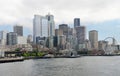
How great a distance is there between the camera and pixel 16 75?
67.8m

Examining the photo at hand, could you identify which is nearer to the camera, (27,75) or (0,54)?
(27,75)

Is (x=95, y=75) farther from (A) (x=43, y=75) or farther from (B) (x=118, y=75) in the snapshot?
(A) (x=43, y=75)

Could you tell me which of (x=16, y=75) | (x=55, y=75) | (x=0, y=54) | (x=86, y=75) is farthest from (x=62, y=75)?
(x=0, y=54)

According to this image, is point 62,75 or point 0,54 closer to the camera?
point 62,75

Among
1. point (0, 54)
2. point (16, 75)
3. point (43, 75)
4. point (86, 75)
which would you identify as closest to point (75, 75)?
point (86, 75)

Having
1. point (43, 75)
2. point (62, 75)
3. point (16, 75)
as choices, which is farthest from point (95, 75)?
point (16, 75)

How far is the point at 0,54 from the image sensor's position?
187625 mm

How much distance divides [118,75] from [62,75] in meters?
14.0

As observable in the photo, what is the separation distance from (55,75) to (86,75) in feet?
25.7

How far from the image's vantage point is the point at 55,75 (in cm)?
6738

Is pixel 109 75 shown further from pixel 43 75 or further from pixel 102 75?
pixel 43 75

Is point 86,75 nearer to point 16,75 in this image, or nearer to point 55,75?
point 55,75

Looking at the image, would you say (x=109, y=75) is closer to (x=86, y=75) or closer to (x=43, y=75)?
(x=86, y=75)

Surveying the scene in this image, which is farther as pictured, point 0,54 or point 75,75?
point 0,54
